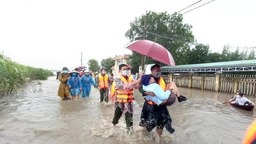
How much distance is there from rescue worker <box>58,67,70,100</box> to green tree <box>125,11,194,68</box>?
35.4 metres

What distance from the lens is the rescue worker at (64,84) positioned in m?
13.8

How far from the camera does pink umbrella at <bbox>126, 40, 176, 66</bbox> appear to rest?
6094 mm

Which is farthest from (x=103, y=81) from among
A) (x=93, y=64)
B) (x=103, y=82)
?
(x=93, y=64)

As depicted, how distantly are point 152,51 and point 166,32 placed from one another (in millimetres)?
45065

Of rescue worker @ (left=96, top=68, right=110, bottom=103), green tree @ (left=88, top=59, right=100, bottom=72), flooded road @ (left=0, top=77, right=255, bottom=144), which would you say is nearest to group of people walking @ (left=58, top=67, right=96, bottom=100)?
rescue worker @ (left=96, top=68, right=110, bottom=103)

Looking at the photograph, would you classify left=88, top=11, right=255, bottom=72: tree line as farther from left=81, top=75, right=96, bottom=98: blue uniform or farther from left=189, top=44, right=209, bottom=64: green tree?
left=81, top=75, right=96, bottom=98: blue uniform

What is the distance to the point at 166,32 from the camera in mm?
50438

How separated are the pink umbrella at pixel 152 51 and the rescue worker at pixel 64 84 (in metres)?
7.95

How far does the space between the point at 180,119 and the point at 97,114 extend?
2.95 metres

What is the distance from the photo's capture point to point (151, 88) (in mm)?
6043

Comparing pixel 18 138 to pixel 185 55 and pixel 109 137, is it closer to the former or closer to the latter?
pixel 109 137

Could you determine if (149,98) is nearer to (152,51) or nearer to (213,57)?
(152,51)

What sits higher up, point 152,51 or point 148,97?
point 152,51

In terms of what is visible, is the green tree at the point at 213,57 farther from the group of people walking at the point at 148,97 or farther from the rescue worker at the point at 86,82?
the group of people walking at the point at 148,97
